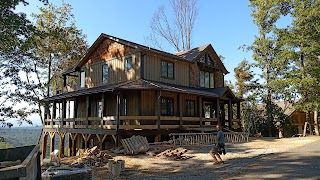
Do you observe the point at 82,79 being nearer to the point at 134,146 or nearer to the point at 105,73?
the point at 105,73

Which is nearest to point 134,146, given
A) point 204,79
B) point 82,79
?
point 82,79

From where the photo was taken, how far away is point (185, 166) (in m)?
11.7

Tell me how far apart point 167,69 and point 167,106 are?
10.3ft

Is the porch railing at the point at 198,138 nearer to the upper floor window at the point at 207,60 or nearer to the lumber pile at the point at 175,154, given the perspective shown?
the lumber pile at the point at 175,154

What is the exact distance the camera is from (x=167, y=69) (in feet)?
74.7

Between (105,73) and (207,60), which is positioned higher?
(207,60)

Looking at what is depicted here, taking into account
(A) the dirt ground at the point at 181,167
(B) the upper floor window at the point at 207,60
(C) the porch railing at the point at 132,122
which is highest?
(B) the upper floor window at the point at 207,60

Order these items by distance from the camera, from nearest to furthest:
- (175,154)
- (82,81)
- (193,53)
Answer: (175,154) → (82,81) → (193,53)

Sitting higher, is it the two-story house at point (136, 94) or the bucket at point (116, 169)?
the two-story house at point (136, 94)

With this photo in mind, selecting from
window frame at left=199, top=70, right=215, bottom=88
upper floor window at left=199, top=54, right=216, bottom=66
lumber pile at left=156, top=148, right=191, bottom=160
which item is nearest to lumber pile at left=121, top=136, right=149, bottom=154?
lumber pile at left=156, top=148, right=191, bottom=160

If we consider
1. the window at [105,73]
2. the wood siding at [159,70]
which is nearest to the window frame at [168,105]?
the wood siding at [159,70]

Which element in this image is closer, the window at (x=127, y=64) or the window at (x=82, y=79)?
the window at (x=127, y=64)

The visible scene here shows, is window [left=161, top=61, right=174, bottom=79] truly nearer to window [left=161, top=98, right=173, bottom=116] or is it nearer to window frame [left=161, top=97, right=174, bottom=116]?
window frame [left=161, top=97, right=174, bottom=116]

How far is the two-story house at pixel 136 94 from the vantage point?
60.5ft
